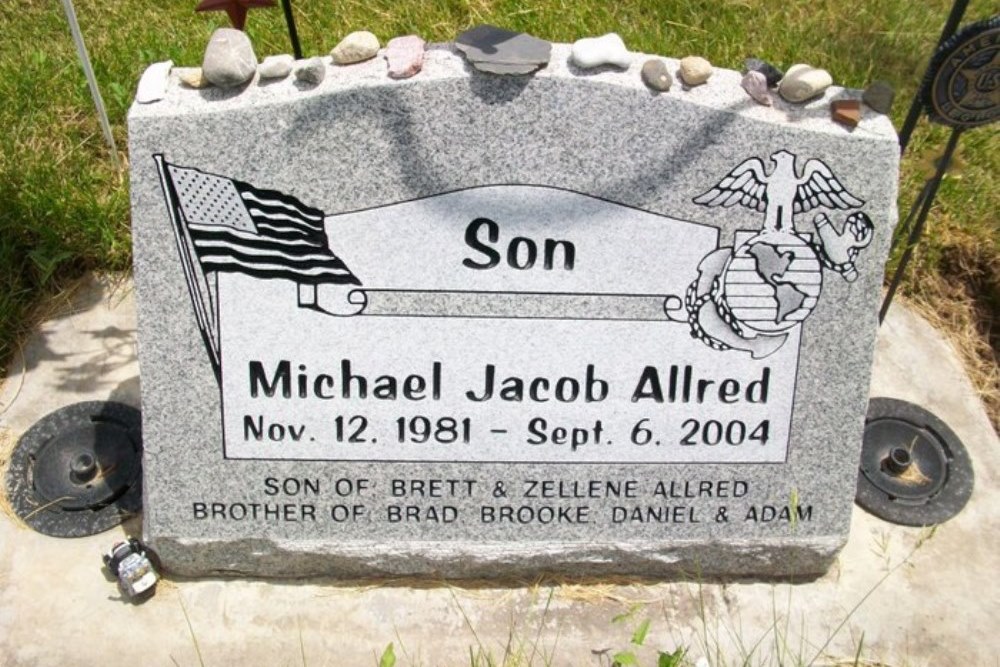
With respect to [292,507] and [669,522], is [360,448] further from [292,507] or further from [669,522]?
[669,522]

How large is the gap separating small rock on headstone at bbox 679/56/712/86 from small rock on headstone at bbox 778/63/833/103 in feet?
0.58

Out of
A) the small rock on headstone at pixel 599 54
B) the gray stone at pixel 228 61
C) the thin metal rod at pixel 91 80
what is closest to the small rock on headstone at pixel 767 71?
the small rock on headstone at pixel 599 54

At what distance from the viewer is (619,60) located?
252 cm

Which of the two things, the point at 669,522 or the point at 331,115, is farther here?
the point at 669,522

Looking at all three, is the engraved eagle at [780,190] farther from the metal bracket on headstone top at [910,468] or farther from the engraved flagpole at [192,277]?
the engraved flagpole at [192,277]

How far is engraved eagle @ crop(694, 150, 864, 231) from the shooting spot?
2.59m

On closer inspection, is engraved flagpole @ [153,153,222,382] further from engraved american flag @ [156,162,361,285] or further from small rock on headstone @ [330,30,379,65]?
small rock on headstone @ [330,30,379,65]

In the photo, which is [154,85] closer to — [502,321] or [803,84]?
[502,321]

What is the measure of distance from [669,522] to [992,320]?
1555 mm

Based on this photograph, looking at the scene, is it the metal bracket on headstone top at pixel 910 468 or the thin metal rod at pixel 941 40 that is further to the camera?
the metal bracket on headstone top at pixel 910 468

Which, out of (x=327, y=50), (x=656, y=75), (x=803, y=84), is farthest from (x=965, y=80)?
(x=327, y=50)

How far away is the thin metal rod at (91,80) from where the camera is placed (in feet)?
11.2

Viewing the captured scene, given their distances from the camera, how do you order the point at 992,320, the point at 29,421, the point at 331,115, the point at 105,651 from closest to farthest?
the point at 331,115 → the point at 105,651 → the point at 29,421 → the point at 992,320

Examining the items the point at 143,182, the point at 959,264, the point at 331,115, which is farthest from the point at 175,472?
the point at 959,264
